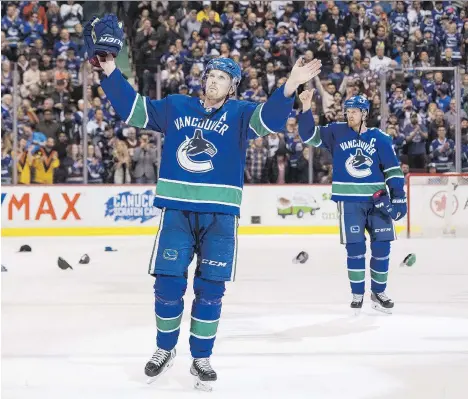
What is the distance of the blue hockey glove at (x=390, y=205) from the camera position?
19.6 ft

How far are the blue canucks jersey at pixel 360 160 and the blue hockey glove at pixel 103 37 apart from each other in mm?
2318

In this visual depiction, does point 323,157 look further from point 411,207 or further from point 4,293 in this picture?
point 4,293

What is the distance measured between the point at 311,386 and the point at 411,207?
9.16 metres

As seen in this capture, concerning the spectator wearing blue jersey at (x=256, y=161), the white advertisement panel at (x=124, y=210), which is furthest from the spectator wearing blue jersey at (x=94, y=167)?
the spectator wearing blue jersey at (x=256, y=161)

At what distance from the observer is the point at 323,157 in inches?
504

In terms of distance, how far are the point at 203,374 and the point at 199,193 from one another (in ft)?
2.43

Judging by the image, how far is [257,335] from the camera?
5.00m

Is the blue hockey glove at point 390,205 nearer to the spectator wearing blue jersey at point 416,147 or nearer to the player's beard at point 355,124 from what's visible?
the player's beard at point 355,124

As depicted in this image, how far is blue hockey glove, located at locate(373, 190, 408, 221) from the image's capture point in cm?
597

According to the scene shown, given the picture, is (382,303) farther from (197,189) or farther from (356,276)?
(197,189)

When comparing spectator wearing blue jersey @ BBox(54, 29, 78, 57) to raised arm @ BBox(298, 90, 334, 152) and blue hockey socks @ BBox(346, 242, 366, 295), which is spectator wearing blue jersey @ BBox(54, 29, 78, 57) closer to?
raised arm @ BBox(298, 90, 334, 152)

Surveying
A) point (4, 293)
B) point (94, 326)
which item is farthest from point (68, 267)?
point (94, 326)

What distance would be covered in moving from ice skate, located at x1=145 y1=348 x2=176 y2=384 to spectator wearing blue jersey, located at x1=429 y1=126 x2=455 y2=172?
925 cm

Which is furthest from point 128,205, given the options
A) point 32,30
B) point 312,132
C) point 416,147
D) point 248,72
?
point 312,132
